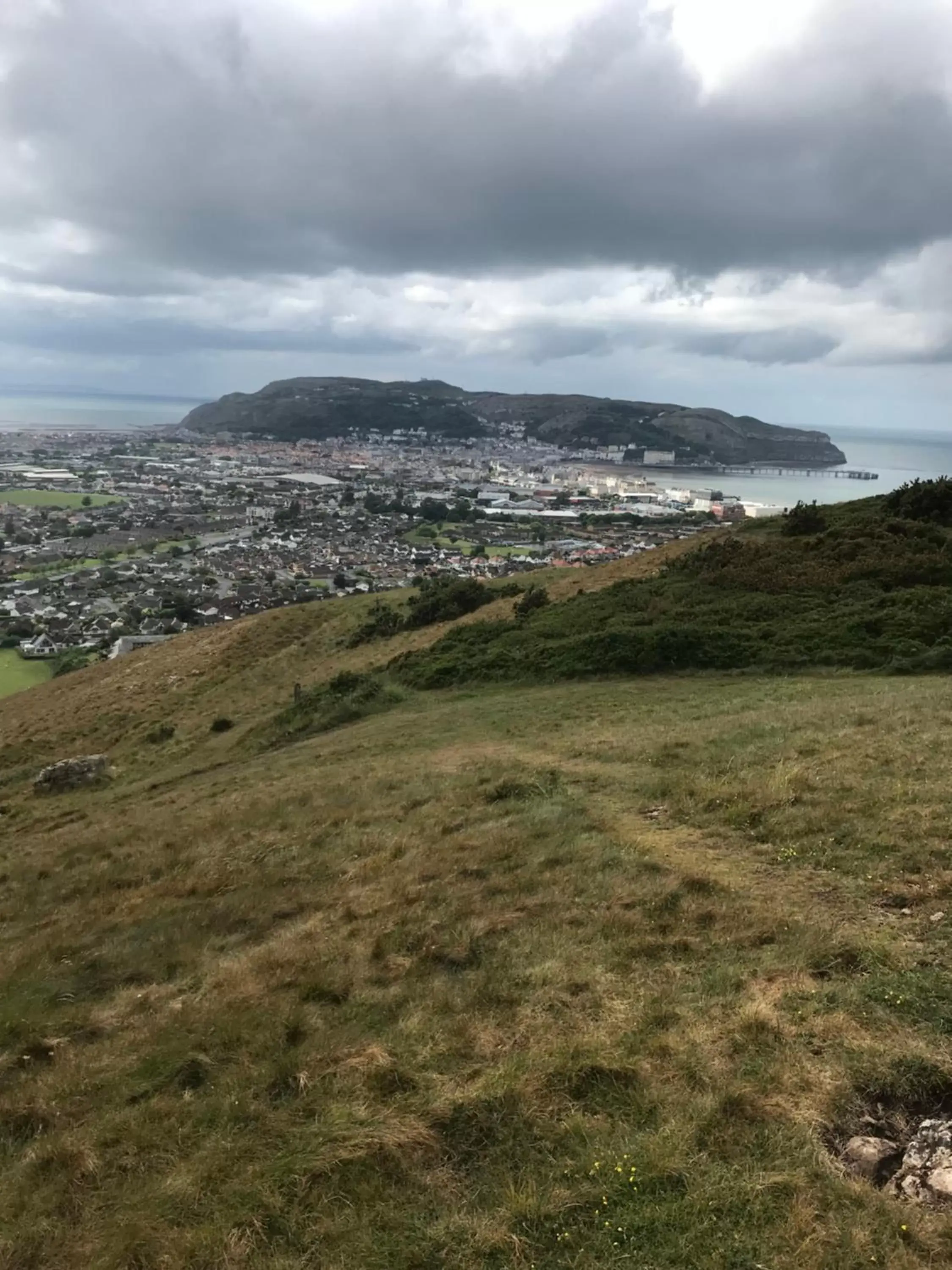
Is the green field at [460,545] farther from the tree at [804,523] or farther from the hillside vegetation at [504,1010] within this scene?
the hillside vegetation at [504,1010]

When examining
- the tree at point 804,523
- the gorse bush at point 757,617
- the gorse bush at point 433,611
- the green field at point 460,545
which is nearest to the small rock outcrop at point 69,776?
the gorse bush at point 757,617

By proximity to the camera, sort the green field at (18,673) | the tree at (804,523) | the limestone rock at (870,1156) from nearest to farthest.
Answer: the limestone rock at (870,1156), the tree at (804,523), the green field at (18,673)

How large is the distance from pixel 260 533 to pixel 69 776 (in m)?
88.5

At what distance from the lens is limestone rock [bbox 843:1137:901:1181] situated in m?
3.79

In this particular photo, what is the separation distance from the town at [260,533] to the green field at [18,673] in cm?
114

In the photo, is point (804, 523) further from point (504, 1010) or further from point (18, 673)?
point (18, 673)

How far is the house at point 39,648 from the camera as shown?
51.2 metres

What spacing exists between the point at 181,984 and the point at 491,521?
107620mm

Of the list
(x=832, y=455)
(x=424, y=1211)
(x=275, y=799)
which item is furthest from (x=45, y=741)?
(x=832, y=455)

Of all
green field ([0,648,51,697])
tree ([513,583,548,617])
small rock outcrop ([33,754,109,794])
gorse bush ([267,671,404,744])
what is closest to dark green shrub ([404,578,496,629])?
tree ([513,583,548,617])

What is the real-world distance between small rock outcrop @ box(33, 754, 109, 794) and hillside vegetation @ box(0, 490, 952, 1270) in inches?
220

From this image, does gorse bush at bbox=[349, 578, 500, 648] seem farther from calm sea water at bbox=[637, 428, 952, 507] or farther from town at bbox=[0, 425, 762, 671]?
calm sea water at bbox=[637, 428, 952, 507]

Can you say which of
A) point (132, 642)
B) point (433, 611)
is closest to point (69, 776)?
point (433, 611)

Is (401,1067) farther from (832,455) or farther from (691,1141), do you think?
(832,455)
